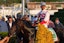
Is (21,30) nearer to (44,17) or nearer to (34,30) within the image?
(34,30)

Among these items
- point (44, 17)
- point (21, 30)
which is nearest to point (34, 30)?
point (21, 30)

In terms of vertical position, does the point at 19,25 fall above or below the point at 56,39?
above

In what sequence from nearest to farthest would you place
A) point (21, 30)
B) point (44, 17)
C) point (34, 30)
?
point (21, 30), point (34, 30), point (44, 17)

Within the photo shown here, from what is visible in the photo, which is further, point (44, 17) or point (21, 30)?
point (44, 17)

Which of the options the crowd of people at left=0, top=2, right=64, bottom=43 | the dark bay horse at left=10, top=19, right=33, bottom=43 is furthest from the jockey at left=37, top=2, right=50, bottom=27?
the dark bay horse at left=10, top=19, right=33, bottom=43

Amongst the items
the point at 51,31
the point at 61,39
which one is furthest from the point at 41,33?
the point at 61,39

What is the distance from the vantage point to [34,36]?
8.31m

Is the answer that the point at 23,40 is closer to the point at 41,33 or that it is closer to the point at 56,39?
the point at 41,33

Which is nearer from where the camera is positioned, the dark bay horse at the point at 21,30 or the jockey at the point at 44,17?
the dark bay horse at the point at 21,30

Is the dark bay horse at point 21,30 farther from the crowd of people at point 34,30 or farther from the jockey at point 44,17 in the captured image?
the jockey at point 44,17

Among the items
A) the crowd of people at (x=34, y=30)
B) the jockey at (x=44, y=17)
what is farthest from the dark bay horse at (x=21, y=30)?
the jockey at (x=44, y=17)

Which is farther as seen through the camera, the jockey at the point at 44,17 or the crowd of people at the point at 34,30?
the jockey at the point at 44,17

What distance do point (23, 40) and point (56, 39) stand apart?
144cm

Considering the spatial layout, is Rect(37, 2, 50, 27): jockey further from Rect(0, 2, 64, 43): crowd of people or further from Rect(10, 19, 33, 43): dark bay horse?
Rect(10, 19, 33, 43): dark bay horse
